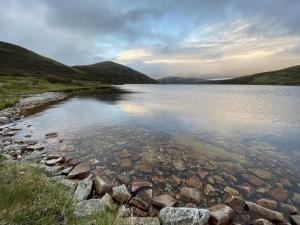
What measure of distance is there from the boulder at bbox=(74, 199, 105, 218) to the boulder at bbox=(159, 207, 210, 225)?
1677 mm

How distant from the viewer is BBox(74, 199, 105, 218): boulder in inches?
185

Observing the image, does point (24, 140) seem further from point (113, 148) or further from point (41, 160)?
point (113, 148)

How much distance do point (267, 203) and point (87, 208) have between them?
5.90 meters

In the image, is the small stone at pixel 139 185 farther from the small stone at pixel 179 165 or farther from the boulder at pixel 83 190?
the small stone at pixel 179 165

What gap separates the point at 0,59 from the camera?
139 metres

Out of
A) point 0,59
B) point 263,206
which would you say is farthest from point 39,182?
point 0,59

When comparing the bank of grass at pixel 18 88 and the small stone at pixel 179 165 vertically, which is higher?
the bank of grass at pixel 18 88

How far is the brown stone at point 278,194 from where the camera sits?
7312 millimetres

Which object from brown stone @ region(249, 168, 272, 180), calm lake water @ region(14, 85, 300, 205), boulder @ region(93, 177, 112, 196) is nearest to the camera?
boulder @ region(93, 177, 112, 196)

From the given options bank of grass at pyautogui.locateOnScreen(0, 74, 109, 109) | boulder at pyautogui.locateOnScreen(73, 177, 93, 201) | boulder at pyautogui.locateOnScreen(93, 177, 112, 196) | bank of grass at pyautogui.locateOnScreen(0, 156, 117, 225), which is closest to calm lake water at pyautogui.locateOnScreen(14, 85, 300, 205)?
boulder at pyautogui.locateOnScreen(93, 177, 112, 196)

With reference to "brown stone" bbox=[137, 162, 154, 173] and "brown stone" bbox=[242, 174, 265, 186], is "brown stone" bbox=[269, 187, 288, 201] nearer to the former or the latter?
"brown stone" bbox=[242, 174, 265, 186]

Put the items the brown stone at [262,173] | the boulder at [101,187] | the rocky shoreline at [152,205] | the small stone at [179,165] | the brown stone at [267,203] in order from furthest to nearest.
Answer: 1. the small stone at [179,165]
2. the brown stone at [262,173]
3. the boulder at [101,187]
4. the brown stone at [267,203]
5. the rocky shoreline at [152,205]

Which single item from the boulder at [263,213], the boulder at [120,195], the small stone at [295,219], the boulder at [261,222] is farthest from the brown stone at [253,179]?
the boulder at [120,195]

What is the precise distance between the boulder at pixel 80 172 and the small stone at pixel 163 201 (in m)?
3.31
